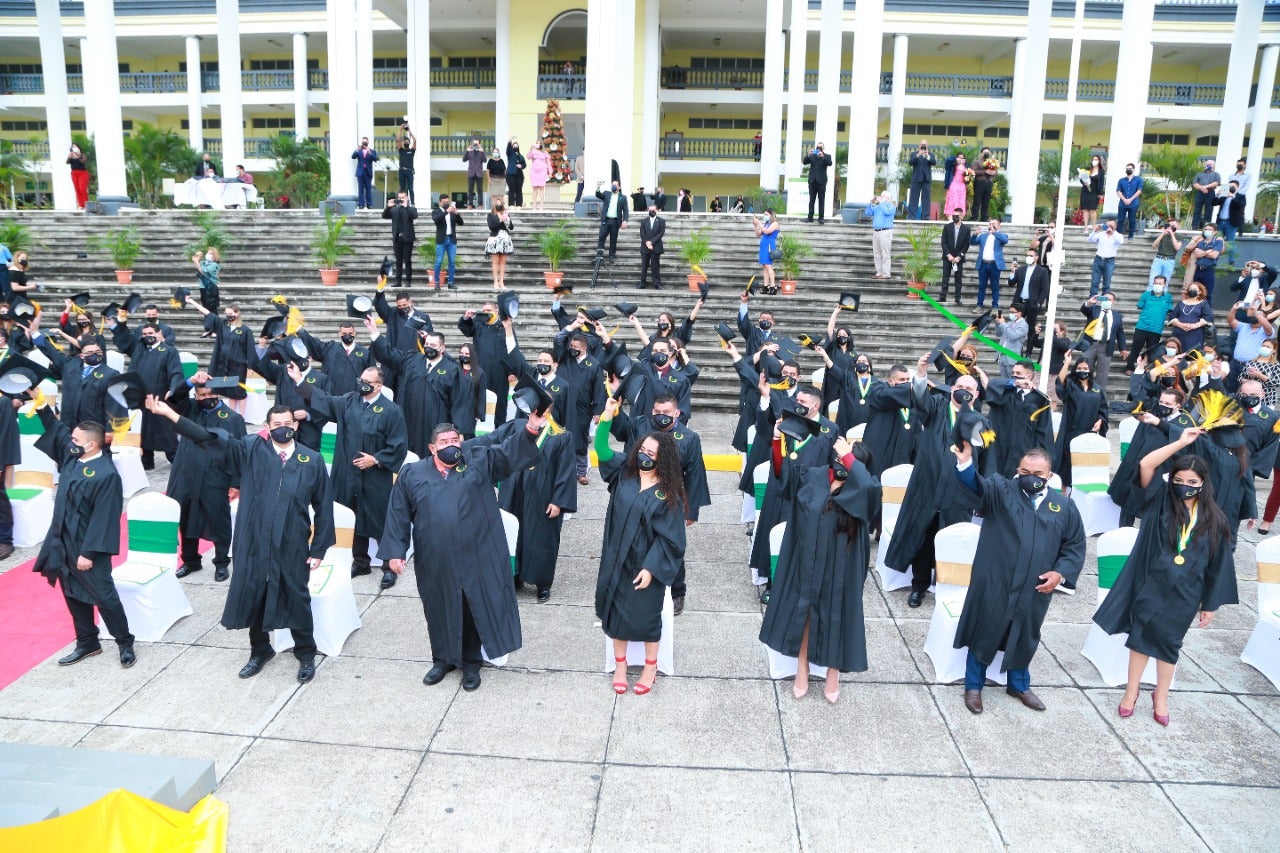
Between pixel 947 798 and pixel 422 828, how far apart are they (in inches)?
112

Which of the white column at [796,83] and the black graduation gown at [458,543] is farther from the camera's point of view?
the white column at [796,83]

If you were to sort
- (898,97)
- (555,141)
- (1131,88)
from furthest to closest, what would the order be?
(898,97), (555,141), (1131,88)

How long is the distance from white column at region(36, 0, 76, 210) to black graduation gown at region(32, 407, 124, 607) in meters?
25.5

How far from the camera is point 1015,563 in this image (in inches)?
234

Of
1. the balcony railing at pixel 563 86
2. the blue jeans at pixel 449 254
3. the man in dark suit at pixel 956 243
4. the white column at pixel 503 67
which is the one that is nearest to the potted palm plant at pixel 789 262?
the man in dark suit at pixel 956 243

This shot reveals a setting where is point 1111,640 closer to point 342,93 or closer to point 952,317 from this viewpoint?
point 952,317

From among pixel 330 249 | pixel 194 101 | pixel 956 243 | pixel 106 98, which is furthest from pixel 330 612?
pixel 194 101

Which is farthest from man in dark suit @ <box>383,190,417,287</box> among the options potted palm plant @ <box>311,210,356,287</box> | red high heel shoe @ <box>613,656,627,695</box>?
red high heel shoe @ <box>613,656,627,695</box>

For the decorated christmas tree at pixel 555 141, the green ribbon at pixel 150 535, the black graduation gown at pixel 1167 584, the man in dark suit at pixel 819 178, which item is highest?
the decorated christmas tree at pixel 555 141

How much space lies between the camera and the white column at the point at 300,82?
36.8 m

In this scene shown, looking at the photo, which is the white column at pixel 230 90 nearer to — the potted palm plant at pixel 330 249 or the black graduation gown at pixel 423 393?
the potted palm plant at pixel 330 249

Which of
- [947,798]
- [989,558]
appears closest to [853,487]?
[989,558]

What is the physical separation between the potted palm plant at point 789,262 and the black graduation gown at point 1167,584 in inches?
514

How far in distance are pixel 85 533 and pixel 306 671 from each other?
176 centimetres
